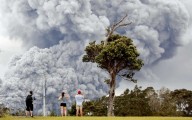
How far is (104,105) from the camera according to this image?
69.4m

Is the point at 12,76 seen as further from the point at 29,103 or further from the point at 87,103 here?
the point at 29,103

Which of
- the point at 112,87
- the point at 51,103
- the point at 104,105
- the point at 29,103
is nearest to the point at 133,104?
the point at 104,105

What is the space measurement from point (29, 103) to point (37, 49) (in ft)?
308

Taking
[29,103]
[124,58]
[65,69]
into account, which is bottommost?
[29,103]

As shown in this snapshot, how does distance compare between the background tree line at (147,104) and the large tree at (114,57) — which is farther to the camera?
the background tree line at (147,104)

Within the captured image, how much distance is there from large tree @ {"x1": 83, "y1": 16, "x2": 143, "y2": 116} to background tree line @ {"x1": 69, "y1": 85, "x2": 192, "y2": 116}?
1176 centimetres

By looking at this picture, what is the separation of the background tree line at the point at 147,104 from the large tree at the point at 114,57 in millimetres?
11762

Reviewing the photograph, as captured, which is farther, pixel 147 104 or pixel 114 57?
pixel 147 104

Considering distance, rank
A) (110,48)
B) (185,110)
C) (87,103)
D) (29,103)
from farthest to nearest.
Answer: (185,110)
(87,103)
(110,48)
(29,103)

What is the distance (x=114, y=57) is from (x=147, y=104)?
19.8 metres

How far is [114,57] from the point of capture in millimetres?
51469

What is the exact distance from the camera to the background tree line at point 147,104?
214ft

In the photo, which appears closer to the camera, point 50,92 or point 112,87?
point 112,87

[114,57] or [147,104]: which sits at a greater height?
[114,57]
